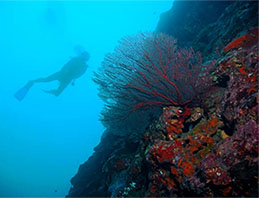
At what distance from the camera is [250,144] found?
2.08 m

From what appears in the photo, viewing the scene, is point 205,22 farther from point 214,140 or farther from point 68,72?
point 68,72

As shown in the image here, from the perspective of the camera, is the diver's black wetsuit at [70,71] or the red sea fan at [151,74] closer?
the red sea fan at [151,74]

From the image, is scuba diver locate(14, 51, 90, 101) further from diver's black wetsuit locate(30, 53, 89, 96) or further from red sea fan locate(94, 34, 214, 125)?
red sea fan locate(94, 34, 214, 125)

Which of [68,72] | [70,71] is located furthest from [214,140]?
[68,72]

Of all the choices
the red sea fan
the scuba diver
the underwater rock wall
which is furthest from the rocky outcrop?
the scuba diver

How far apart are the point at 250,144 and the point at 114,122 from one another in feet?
11.2

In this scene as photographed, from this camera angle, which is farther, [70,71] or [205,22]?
[70,71]

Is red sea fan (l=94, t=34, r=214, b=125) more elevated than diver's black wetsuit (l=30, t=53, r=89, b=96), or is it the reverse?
diver's black wetsuit (l=30, t=53, r=89, b=96)

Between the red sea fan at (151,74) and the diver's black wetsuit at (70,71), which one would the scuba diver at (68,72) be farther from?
the red sea fan at (151,74)

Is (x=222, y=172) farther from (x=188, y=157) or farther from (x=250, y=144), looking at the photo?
(x=188, y=157)

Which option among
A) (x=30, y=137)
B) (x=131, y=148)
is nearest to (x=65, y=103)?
(x=30, y=137)

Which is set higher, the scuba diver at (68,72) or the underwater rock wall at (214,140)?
the scuba diver at (68,72)

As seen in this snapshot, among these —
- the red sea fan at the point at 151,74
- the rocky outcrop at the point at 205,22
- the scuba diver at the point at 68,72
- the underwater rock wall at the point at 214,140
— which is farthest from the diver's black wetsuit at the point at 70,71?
the underwater rock wall at the point at 214,140

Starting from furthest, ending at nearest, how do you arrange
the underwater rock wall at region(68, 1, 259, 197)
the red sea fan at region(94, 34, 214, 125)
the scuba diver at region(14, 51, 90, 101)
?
the scuba diver at region(14, 51, 90, 101), the red sea fan at region(94, 34, 214, 125), the underwater rock wall at region(68, 1, 259, 197)
